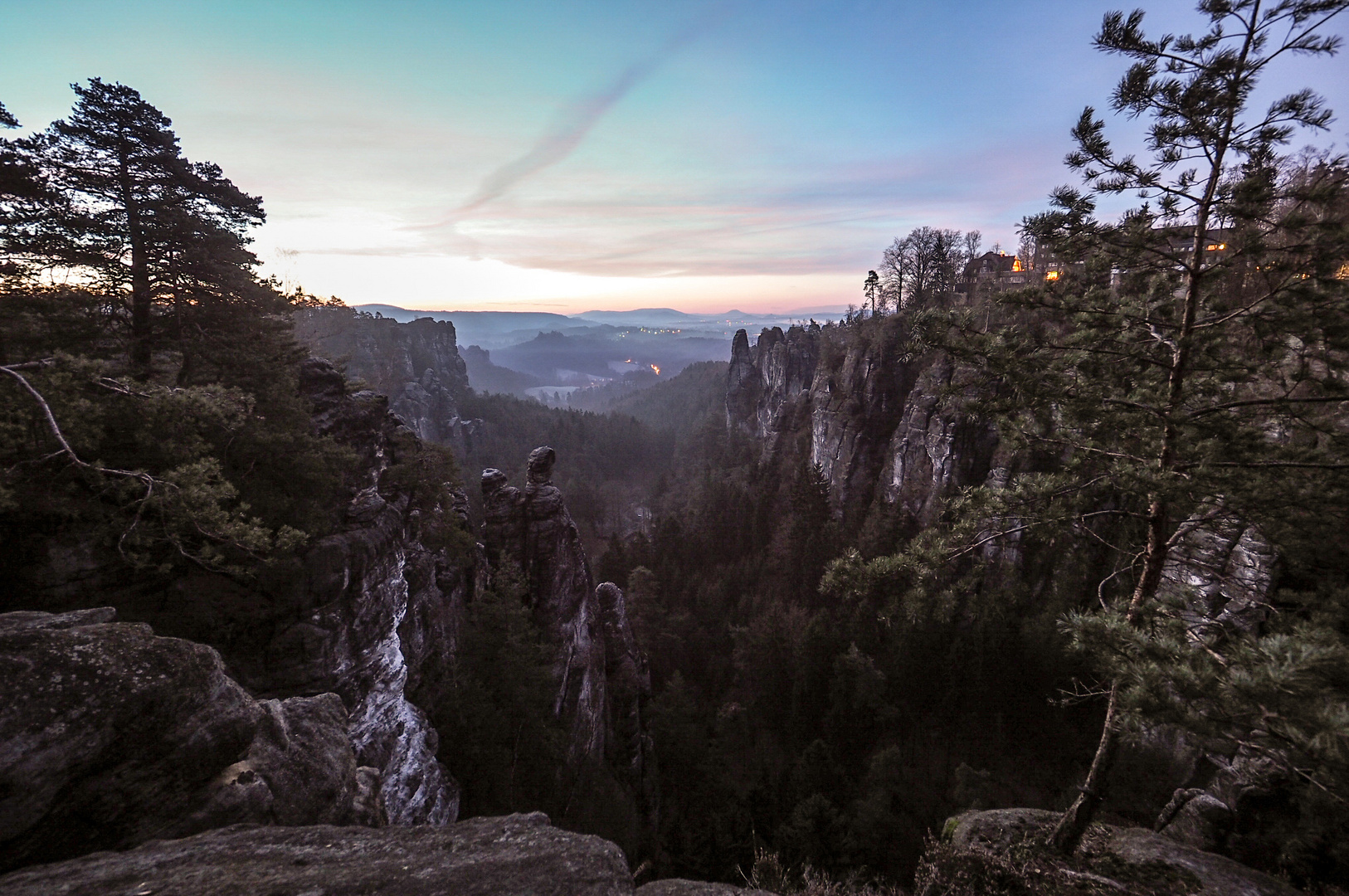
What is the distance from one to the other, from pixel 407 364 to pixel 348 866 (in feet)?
320

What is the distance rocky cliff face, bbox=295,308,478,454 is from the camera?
247 feet

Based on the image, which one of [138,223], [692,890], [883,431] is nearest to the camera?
[692,890]

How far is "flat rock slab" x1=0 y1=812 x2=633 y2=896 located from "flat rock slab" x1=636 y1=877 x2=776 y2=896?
320mm

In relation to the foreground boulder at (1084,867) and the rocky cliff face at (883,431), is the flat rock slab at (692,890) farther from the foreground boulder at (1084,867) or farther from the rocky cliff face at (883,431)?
the rocky cliff face at (883,431)

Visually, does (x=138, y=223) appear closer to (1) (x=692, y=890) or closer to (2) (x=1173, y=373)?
(1) (x=692, y=890)

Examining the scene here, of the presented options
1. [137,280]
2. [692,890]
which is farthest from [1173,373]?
[137,280]

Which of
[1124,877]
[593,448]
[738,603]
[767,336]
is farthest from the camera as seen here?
[593,448]

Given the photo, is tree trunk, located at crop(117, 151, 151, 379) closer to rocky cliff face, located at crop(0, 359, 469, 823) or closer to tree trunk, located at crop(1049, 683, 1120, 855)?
rocky cliff face, located at crop(0, 359, 469, 823)

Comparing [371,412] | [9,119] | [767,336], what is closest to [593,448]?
[767,336]

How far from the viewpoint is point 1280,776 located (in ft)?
25.9

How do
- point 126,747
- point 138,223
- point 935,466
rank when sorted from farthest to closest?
point 935,466
point 138,223
point 126,747

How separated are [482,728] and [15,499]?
13.2 metres

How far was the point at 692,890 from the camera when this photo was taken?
4.67 metres

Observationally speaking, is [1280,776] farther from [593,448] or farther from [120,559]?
[593,448]
